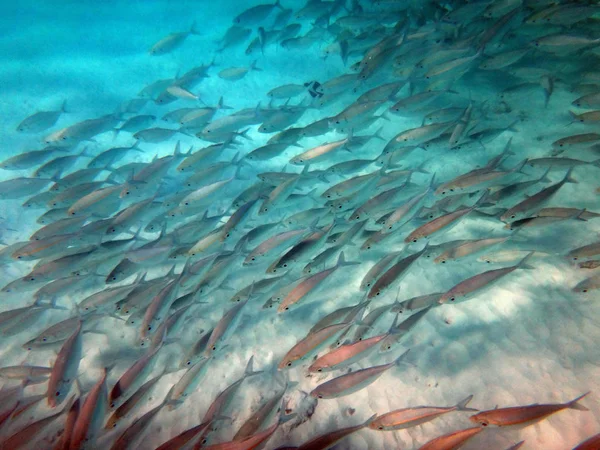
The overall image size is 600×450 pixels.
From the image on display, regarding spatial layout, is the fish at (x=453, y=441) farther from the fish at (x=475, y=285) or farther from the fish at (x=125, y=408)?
the fish at (x=125, y=408)

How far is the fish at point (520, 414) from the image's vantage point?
6.26 ft

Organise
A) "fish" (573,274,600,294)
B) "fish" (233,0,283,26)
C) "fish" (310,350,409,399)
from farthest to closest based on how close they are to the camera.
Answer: "fish" (233,0,283,26)
"fish" (573,274,600,294)
"fish" (310,350,409,399)

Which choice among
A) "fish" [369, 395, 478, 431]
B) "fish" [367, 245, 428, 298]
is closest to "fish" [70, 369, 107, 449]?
"fish" [369, 395, 478, 431]

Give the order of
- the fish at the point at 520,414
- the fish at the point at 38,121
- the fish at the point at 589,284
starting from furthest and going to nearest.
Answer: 1. the fish at the point at 38,121
2. the fish at the point at 589,284
3. the fish at the point at 520,414

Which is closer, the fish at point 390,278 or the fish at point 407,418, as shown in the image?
the fish at point 407,418

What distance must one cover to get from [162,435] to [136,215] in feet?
8.32

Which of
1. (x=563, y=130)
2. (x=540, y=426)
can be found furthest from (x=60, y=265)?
(x=563, y=130)

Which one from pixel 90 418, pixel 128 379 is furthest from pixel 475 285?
pixel 90 418

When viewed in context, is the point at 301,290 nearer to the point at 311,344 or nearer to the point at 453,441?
the point at 311,344

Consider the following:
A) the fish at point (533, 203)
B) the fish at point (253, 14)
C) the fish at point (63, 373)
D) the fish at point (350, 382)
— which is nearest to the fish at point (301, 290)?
the fish at point (350, 382)

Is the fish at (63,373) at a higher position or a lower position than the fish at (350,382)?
higher

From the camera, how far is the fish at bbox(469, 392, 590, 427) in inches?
75.2

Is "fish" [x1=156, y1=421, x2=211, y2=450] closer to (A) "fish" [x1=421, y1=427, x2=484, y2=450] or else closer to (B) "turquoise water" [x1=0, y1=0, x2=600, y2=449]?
(B) "turquoise water" [x1=0, y1=0, x2=600, y2=449]

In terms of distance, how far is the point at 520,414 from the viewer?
6.45 feet
